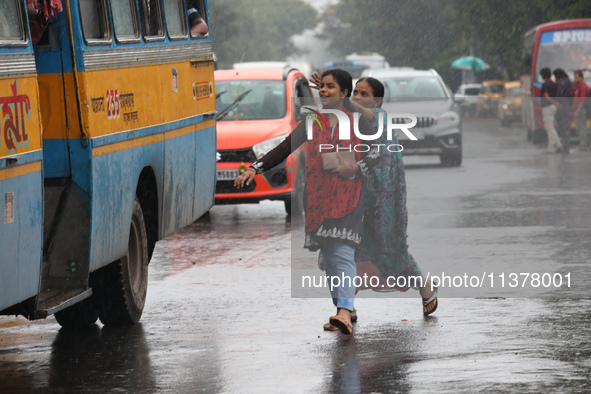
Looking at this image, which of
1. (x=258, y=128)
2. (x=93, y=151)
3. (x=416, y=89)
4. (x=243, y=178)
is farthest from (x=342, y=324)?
(x=416, y=89)

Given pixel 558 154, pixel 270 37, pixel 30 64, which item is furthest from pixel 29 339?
pixel 270 37

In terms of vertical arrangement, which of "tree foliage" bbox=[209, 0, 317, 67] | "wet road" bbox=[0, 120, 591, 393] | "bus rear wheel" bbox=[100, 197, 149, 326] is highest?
"bus rear wheel" bbox=[100, 197, 149, 326]

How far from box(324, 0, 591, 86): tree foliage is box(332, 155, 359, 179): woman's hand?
107 ft

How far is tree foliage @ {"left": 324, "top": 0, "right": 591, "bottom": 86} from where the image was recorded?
153 feet

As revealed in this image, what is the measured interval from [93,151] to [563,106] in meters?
21.6

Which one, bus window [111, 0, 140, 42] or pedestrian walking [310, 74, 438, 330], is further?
pedestrian walking [310, 74, 438, 330]

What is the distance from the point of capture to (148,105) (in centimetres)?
848

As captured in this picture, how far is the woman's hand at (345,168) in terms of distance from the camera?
7.98 m

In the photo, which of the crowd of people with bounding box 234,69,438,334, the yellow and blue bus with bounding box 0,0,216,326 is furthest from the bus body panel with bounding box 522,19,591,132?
the crowd of people with bounding box 234,69,438,334

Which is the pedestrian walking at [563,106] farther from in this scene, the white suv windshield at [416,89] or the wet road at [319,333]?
the wet road at [319,333]

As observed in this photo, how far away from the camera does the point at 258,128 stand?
15.8 meters

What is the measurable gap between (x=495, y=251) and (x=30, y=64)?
20.2ft

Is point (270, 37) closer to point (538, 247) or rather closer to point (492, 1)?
point (492, 1)

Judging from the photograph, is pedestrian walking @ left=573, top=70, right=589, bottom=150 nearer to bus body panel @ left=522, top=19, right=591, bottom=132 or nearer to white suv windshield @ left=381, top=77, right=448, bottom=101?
bus body panel @ left=522, top=19, right=591, bottom=132
